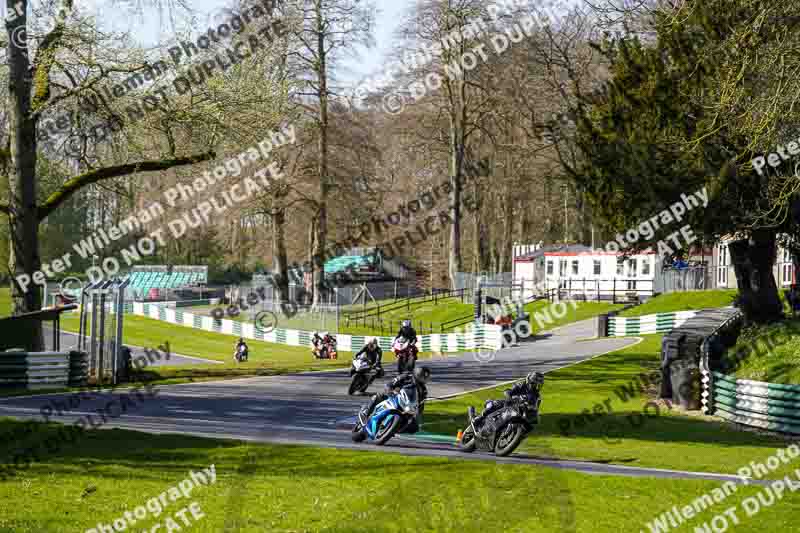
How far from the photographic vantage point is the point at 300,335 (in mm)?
47062

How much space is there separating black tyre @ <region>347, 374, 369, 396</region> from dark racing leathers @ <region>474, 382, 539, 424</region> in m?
9.20

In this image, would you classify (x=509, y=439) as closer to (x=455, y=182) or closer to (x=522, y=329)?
(x=522, y=329)

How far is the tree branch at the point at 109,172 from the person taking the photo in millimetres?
21656

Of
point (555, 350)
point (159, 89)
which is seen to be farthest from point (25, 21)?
point (555, 350)

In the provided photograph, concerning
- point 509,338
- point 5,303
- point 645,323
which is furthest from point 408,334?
point 5,303

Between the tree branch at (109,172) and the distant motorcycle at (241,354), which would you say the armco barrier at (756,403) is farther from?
the distant motorcycle at (241,354)

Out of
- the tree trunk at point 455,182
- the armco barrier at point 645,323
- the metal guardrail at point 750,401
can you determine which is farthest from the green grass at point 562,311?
the metal guardrail at point 750,401

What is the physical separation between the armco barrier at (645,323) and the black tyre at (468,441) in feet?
84.1

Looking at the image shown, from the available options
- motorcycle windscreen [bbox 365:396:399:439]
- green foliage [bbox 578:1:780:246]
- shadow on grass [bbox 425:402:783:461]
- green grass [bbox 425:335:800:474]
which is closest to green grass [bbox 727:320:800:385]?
green grass [bbox 425:335:800:474]

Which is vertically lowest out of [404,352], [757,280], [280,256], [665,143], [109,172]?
[404,352]

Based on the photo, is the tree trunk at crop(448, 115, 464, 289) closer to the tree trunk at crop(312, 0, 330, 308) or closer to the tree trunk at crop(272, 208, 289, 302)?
the tree trunk at crop(312, 0, 330, 308)

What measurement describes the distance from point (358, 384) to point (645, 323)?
19947 millimetres

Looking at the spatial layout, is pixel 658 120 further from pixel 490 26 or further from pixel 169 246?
pixel 169 246

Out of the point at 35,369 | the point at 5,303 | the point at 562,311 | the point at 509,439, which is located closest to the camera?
the point at 509,439
